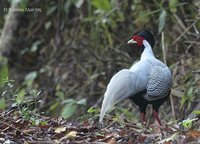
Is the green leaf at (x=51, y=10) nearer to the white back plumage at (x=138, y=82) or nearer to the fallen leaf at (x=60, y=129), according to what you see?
the white back plumage at (x=138, y=82)

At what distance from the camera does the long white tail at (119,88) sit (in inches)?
210

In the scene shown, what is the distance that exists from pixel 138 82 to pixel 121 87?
0.21m

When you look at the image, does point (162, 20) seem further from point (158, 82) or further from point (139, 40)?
point (158, 82)

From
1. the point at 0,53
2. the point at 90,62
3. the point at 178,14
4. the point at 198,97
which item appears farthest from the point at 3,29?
the point at 198,97

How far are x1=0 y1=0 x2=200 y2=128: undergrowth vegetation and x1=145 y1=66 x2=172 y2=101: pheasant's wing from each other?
90 centimetres

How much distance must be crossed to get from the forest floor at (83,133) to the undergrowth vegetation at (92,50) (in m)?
1.96

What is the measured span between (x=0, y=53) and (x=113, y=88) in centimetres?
539

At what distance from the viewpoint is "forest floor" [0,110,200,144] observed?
4335 mm

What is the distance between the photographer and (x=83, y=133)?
15.3ft

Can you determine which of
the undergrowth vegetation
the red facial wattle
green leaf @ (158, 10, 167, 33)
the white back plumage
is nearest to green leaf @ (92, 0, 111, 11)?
the undergrowth vegetation

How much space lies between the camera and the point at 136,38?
20.7 feet

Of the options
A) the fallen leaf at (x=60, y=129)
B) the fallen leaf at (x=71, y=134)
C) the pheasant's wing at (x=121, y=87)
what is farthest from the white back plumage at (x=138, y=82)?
the fallen leaf at (x=71, y=134)

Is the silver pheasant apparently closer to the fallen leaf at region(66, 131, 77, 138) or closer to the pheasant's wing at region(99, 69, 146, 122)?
the pheasant's wing at region(99, 69, 146, 122)

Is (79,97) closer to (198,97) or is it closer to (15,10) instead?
(15,10)
